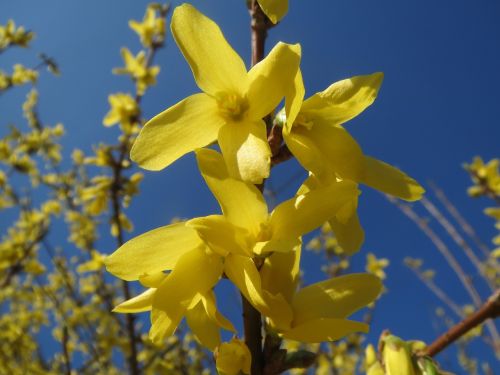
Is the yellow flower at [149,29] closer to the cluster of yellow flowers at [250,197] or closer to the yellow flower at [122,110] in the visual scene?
the yellow flower at [122,110]

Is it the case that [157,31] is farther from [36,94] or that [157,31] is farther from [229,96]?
[229,96]

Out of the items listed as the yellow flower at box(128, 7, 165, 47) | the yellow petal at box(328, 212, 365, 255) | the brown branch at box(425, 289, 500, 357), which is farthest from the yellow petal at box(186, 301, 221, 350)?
the yellow flower at box(128, 7, 165, 47)

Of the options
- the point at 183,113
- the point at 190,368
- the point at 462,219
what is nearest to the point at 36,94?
the point at 190,368

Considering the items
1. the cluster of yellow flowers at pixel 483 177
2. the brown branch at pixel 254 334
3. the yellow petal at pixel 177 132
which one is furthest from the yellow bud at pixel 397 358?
the cluster of yellow flowers at pixel 483 177

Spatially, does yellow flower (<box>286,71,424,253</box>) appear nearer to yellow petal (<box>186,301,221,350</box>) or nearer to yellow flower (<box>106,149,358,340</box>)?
yellow flower (<box>106,149,358,340</box>)

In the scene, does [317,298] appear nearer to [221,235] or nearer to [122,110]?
[221,235]
